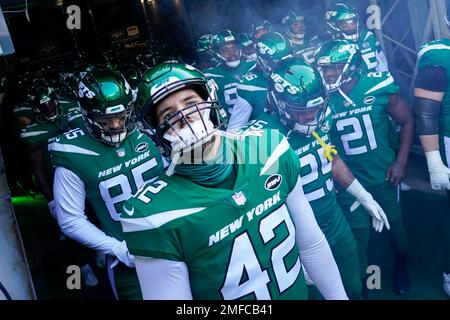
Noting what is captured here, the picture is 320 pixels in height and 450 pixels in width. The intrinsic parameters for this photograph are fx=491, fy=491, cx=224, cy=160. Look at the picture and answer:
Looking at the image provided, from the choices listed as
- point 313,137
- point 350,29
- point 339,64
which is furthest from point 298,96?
point 350,29

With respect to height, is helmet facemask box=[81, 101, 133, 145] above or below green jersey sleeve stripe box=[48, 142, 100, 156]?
above

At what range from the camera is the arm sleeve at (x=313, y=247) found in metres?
2.06

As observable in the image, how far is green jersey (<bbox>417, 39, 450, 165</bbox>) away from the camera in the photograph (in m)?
3.07

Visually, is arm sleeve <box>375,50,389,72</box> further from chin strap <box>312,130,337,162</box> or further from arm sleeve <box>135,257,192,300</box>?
arm sleeve <box>135,257,192,300</box>

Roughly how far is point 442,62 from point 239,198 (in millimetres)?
1973

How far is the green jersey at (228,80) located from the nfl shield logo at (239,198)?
2.91 meters

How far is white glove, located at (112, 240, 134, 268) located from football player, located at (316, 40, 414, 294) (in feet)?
4.95

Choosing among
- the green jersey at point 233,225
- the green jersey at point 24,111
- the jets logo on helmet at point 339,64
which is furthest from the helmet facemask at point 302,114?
the green jersey at point 24,111

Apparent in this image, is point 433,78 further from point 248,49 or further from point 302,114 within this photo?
point 248,49

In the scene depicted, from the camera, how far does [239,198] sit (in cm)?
181

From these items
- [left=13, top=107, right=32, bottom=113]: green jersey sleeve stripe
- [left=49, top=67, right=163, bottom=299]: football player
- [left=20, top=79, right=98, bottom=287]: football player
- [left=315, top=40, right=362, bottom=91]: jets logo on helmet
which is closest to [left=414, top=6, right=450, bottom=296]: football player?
[left=315, top=40, right=362, bottom=91]: jets logo on helmet

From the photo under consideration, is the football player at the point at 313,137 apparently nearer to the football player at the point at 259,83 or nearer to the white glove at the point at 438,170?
the white glove at the point at 438,170

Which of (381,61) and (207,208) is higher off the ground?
(207,208)
